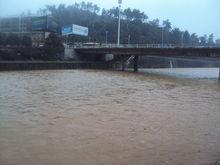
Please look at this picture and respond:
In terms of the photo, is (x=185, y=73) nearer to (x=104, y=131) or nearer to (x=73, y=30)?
(x=73, y=30)

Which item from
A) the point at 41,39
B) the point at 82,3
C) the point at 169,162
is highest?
the point at 82,3

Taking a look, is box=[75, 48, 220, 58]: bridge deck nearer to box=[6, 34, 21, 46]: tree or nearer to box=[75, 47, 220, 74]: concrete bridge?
box=[75, 47, 220, 74]: concrete bridge

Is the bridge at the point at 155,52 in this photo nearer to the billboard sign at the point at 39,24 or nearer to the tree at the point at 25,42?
the tree at the point at 25,42

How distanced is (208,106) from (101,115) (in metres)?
6.95

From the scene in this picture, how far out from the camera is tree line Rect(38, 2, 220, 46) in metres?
97.5

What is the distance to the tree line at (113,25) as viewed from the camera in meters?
97.5

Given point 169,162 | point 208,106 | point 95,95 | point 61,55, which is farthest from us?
point 61,55

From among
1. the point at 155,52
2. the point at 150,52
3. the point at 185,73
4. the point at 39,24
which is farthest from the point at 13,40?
the point at 185,73

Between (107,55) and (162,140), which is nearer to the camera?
(162,140)

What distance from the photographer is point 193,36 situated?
428 feet

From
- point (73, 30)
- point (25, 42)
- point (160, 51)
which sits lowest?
point (160, 51)

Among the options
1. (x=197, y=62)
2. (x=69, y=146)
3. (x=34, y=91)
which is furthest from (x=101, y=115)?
(x=197, y=62)

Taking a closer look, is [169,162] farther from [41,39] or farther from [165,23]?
[165,23]

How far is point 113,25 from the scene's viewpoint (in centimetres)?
9819
